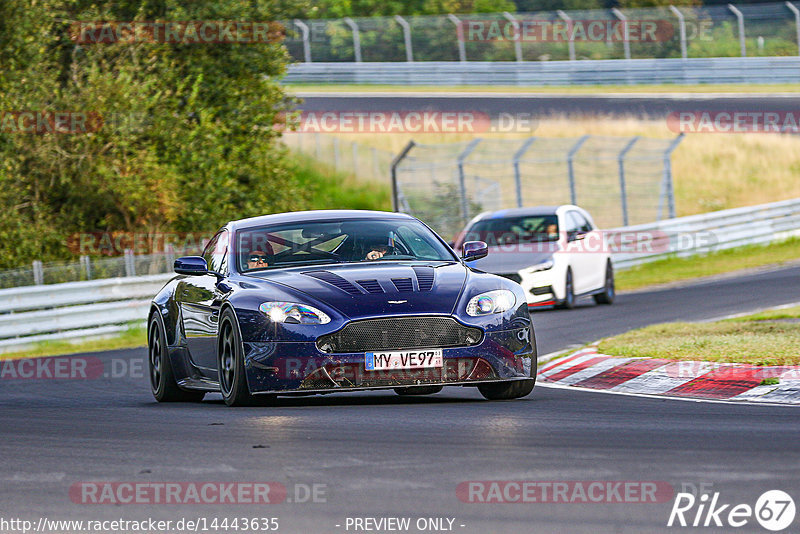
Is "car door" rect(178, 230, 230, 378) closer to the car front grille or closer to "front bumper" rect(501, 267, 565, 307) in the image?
the car front grille

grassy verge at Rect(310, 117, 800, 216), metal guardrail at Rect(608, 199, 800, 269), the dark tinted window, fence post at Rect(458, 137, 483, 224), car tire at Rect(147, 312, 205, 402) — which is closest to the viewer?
the dark tinted window

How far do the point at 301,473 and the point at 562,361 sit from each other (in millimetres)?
6871

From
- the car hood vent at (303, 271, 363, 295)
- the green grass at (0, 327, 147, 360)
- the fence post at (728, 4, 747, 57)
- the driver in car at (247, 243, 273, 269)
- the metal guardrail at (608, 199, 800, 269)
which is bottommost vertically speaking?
the metal guardrail at (608, 199, 800, 269)

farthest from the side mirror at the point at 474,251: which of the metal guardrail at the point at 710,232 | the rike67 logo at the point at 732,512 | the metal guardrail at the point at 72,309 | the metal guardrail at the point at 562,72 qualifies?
the metal guardrail at the point at 562,72

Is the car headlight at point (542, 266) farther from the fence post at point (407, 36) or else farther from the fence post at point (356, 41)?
the fence post at point (356, 41)

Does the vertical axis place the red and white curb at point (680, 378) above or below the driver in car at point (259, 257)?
below

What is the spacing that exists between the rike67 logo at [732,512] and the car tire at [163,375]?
244 inches

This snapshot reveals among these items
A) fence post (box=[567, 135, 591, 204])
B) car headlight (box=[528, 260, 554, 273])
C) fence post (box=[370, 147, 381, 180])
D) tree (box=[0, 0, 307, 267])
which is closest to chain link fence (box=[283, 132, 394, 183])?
fence post (box=[370, 147, 381, 180])

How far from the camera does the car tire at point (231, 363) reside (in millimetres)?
9406

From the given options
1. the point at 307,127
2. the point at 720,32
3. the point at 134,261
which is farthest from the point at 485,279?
the point at 720,32

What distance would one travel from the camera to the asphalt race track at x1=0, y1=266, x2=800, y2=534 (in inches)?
225

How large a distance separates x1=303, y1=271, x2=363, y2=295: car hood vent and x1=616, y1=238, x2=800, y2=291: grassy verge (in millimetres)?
16700

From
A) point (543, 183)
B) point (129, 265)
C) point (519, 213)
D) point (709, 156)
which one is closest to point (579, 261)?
point (519, 213)

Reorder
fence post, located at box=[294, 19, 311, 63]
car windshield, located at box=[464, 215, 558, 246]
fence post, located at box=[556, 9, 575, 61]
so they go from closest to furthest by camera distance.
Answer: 1. car windshield, located at box=[464, 215, 558, 246]
2. fence post, located at box=[556, 9, 575, 61]
3. fence post, located at box=[294, 19, 311, 63]
